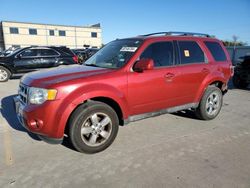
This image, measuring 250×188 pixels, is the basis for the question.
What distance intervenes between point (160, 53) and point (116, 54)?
0.83m

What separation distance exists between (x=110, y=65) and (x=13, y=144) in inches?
85.7

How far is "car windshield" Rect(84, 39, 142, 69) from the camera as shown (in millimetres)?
4223

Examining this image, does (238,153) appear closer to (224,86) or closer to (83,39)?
(224,86)

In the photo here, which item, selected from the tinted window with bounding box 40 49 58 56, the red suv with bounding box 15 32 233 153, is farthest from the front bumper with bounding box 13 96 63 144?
the tinted window with bounding box 40 49 58 56

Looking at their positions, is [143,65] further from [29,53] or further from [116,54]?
[29,53]

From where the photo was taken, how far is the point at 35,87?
11.5 feet

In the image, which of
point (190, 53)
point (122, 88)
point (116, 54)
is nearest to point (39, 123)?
point (122, 88)

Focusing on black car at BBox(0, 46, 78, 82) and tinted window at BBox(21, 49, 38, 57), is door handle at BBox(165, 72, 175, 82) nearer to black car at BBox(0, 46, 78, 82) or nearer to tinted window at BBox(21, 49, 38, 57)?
black car at BBox(0, 46, 78, 82)

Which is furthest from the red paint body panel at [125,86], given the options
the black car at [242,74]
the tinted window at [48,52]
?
the tinted window at [48,52]

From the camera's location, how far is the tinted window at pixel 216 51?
5.38 metres

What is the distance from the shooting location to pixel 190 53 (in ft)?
16.1

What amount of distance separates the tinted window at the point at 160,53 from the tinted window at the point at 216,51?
48.6 inches

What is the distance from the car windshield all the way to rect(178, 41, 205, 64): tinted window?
0.96m

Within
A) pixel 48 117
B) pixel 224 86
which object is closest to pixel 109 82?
pixel 48 117
